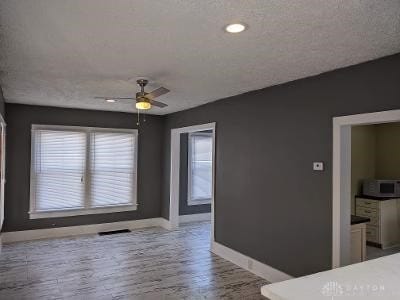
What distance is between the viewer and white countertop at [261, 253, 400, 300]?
1193 mm

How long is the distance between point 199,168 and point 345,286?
601 cm

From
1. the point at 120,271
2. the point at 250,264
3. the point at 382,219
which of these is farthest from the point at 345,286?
the point at 382,219

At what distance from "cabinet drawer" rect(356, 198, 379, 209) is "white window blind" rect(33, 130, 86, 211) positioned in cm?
508

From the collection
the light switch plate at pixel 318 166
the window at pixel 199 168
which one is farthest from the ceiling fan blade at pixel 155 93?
the window at pixel 199 168

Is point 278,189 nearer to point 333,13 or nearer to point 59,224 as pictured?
point 333,13

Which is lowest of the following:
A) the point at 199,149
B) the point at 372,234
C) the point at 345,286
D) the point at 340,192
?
the point at 372,234

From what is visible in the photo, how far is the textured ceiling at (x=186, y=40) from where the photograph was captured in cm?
181

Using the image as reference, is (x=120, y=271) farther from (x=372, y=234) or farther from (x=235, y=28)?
(x=372, y=234)

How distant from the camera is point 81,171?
5.89m

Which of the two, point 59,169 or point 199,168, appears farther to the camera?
point 199,168

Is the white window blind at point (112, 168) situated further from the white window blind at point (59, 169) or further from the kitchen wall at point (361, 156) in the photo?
the kitchen wall at point (361, 156)

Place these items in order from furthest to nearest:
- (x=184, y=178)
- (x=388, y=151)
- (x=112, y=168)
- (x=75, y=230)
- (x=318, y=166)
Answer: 1. (x=184, y=178)
2. (x=112, y=168)
3. (x=75, y=230)
4. (x=388, y=151)
5. (x=318, y=166)

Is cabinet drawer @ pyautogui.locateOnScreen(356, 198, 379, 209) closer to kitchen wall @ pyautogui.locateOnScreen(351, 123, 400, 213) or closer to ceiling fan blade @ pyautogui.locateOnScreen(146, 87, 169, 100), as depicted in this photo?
kitchen wall @ pyautogui.locateOnScreen(351, 123, 400, 213)

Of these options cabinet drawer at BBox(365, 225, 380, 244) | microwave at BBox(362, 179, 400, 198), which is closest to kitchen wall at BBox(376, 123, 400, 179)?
microwave at BBox(362, 179, 400, 198)
